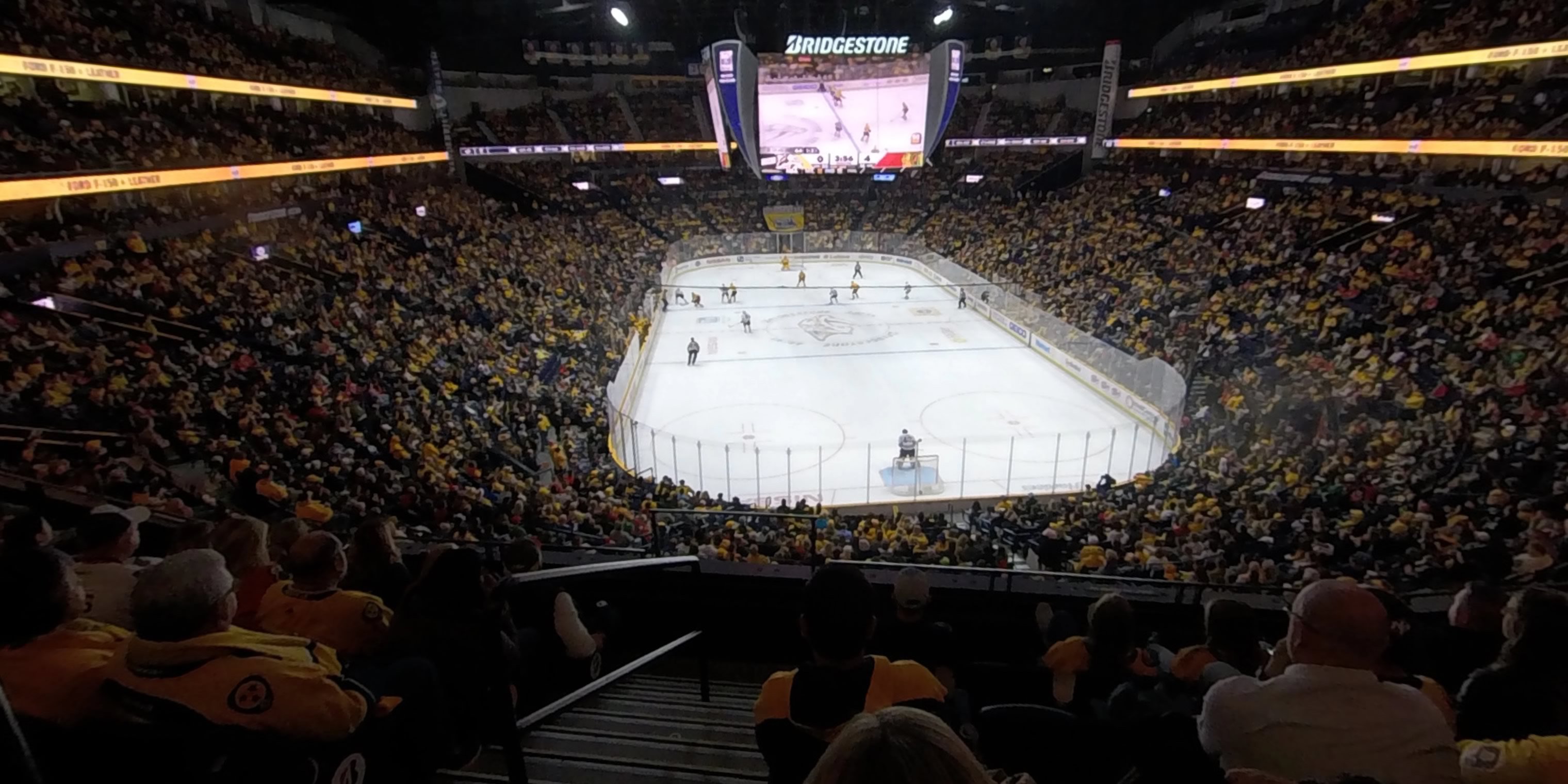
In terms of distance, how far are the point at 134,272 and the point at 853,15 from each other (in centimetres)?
2938

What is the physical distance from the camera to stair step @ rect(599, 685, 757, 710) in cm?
434

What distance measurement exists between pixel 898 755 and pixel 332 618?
8.17ft

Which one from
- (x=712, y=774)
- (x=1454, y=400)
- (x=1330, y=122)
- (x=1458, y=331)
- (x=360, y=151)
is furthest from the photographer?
(x=360, y=151)

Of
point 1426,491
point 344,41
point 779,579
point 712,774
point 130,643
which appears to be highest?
point 344,41

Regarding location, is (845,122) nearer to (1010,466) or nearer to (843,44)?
Result: (843,44)

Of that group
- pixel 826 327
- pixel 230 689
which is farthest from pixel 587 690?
pixel 826 327

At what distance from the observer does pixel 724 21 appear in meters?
36.7

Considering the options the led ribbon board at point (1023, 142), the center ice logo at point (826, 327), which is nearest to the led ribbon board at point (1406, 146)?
the led ribbon board at point (1023, 142)

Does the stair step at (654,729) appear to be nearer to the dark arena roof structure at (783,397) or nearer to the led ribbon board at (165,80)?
the dark arena roof structure at (783,397)

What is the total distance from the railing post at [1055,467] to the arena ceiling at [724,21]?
24047mm

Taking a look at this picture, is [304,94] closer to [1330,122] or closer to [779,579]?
[779,579]

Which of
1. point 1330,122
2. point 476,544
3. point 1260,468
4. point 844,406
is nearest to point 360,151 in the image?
point 844,406

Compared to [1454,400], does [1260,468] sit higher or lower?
lower

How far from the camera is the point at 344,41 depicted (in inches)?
1313
